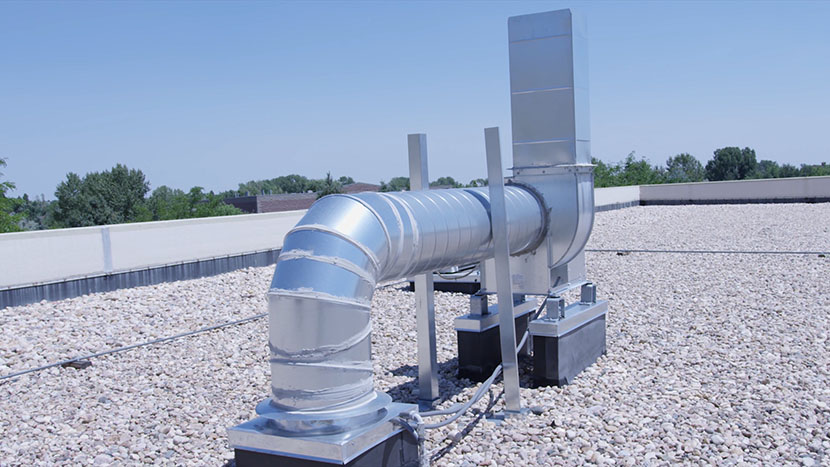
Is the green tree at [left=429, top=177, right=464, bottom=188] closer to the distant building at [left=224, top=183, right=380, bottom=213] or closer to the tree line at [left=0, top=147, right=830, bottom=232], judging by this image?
the tree line at [left=0, top=147, right=830, bottom=232]

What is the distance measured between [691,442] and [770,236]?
15.0 metres

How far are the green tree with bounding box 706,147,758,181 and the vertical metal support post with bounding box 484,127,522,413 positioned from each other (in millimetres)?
98438

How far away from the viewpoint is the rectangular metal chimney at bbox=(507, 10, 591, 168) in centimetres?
635

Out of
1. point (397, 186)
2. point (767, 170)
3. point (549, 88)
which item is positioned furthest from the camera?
point (767, 170)

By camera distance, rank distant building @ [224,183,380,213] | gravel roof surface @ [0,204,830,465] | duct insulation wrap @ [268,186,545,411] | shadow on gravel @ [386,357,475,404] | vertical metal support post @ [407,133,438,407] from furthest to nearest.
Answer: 1. distant building @ [224,183,380,213]
2. shadow on gravel @ [386,357,475,404]
3. vertical metal support post @ [407,133,438,407]
4. gravel roof surface @ [0,204,830,465]
5. duct insulation wrap @ [268,186,545,411]

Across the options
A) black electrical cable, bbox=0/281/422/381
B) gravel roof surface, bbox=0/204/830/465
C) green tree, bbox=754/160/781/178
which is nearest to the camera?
gravel roof surface, bbox=0/204/830/465

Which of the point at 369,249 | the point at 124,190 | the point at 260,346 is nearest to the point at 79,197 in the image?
the point at 124,190

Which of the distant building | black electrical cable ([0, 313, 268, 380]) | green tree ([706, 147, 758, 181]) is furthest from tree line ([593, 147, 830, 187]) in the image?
black electrical cable ([0, 313, 268, 380])

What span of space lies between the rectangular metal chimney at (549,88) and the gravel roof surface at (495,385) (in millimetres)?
2216

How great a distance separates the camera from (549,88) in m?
6.45

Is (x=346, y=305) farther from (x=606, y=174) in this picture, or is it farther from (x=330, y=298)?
(x=606, y=174)

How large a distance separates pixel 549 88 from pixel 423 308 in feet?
8.42

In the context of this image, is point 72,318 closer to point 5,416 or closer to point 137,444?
point 5,416

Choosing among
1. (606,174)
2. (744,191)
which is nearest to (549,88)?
(744,191)
